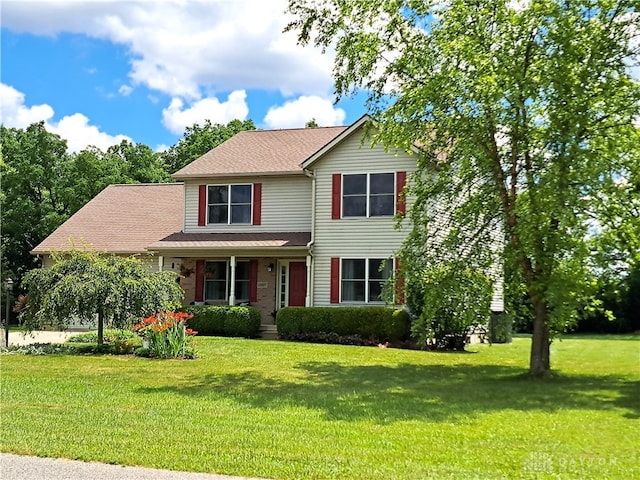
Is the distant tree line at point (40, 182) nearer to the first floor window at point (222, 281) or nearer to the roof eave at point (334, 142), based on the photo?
the first floor window at point (222, 281)

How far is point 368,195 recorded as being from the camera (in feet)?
74.6

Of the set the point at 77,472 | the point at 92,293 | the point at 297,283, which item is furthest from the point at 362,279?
the point at 77,472

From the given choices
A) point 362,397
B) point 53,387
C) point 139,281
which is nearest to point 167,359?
point 139,281

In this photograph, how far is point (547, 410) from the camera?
1009 centimetres

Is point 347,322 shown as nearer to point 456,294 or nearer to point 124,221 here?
point 456,294

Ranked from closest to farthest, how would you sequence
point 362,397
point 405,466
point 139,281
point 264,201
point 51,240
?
point 405,466, point 362,397, point 139,281, point 264,201, point 51,240

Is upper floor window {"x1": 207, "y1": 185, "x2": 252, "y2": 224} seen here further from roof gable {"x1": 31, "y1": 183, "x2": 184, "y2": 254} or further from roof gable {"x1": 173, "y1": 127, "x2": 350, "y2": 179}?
roof gable {"x1": 31, "y1": 183, "x2": 184, "y2": 254}

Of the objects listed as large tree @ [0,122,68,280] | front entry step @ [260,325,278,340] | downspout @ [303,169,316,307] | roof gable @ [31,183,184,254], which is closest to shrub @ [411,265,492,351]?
downspout @ [303,169,316,307]

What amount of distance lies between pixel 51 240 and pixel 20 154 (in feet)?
40.3

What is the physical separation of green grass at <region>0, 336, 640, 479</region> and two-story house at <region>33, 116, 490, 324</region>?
7066mm

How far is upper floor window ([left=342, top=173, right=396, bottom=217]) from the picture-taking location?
22.5 meters

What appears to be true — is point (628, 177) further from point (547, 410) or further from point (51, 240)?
point (51, 240)

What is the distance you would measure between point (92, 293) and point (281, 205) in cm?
981

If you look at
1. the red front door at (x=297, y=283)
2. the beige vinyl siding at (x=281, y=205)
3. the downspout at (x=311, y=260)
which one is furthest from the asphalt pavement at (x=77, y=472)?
the beige vinyl siding at (x=281, y=205)
